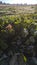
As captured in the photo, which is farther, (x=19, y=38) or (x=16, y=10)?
(x=16, y=10)

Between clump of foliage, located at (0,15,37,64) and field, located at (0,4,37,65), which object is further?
clump of foliage, located at (0,15,37,64)

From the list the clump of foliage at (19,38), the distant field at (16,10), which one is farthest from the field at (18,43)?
the distant field at (16,10)

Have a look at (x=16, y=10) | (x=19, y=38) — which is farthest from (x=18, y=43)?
(x=16, y=10)

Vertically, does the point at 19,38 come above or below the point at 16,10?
above

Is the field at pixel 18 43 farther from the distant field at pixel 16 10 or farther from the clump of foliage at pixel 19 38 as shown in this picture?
the distant field at pixel 16 10

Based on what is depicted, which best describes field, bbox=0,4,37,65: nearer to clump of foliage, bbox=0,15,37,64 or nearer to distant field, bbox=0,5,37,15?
clump of foliage, bbox=0,15,37,64

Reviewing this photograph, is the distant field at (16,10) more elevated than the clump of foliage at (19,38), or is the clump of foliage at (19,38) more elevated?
the clump of foliage at (19,38)

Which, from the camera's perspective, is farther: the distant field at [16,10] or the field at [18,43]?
the distant field at [16,10]

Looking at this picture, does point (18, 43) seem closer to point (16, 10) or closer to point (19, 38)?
point (19, 38)

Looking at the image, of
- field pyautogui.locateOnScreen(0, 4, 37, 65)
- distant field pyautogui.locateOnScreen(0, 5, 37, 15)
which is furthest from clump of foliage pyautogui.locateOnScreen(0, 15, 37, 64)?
distant field pyautogui.locateOnScreen(0, 5, 37, 15)

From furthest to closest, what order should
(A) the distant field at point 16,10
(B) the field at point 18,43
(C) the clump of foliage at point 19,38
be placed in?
(A) the distant field at point 16,10
(C) the clump of foliage at point 19,38
(B) the field at point 18,43

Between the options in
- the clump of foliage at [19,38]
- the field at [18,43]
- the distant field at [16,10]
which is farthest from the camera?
Result: the distant field at [16,10]
